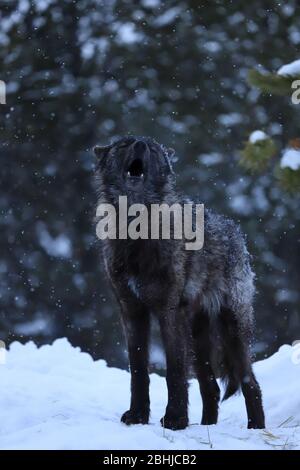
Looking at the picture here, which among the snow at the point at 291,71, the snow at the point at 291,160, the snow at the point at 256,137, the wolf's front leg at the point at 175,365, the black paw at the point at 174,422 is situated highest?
the snow at the point at 291,71

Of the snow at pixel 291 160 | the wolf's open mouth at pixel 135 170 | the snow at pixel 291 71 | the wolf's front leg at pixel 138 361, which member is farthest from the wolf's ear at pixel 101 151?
the snow at pixel 291 160

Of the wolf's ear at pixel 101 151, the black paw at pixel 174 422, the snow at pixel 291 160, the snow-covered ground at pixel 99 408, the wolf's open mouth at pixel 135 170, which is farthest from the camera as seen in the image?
Answer: the wolf's ear at pixel 101 151

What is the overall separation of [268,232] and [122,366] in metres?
3.80

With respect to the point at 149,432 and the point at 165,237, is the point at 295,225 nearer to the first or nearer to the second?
the point at 165,237

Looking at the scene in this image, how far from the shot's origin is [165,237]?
6172 millimetres

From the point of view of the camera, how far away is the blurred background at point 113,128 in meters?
16.6

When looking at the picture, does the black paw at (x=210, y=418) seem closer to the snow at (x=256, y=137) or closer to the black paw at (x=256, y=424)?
the black paw at (x=256, y=424)

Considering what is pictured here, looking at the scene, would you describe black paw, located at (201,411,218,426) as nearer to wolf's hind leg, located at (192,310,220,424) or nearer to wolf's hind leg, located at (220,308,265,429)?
wolf's hind leg, located at (192,310,220,424)

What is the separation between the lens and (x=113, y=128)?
17203 millimetres

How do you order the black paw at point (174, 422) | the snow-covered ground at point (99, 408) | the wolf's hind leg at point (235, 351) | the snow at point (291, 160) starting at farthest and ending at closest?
the wolf's hind leg at point (235, 351)
the black paw at point (174, 422)
the snow-covered ground at point (99, 408)
the snow at point (291, 160)

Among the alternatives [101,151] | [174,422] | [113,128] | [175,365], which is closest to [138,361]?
[175,365]

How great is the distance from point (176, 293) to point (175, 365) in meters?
0.49

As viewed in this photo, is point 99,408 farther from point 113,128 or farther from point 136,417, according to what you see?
point 113,128
